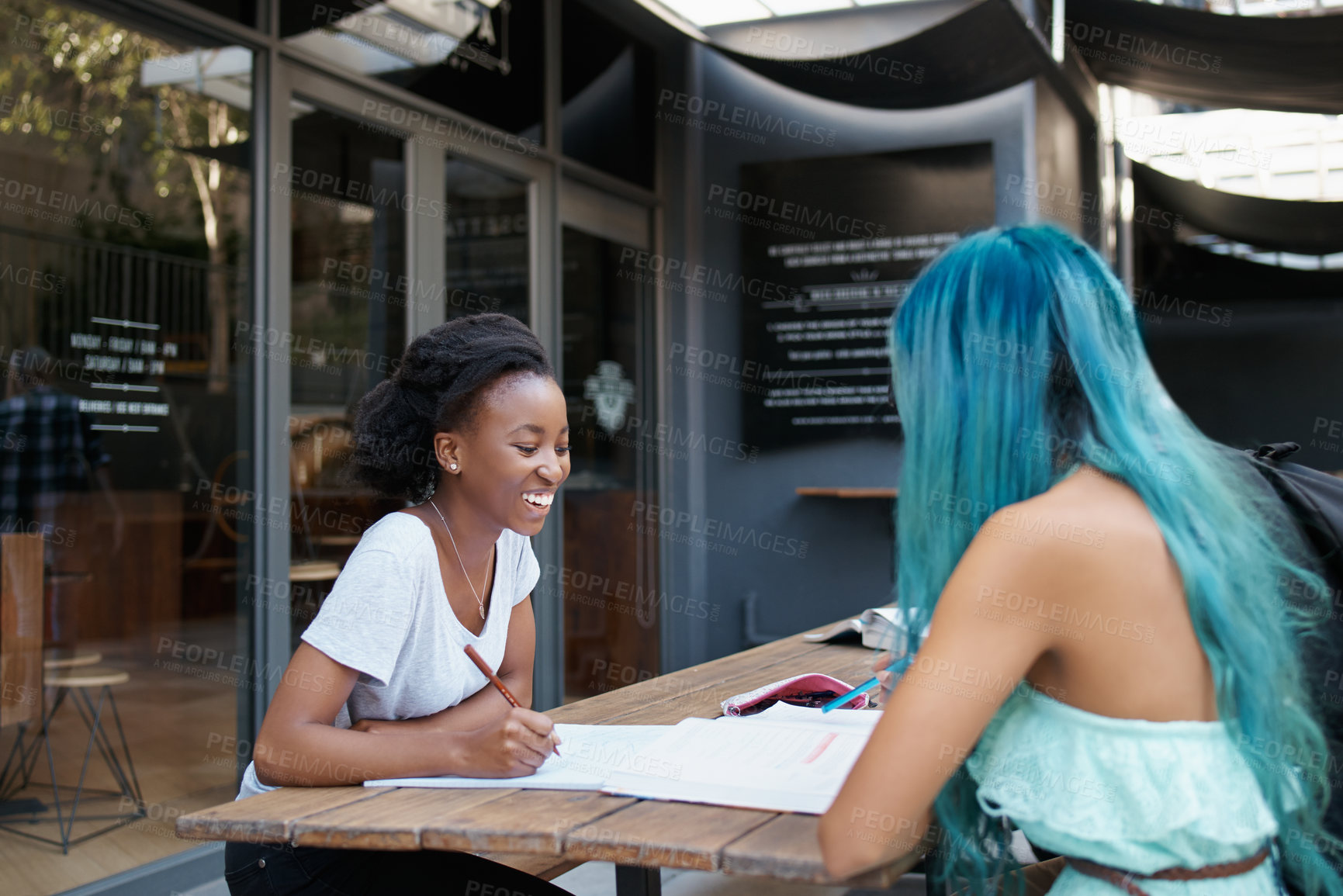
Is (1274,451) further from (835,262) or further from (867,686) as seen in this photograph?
(835,262)

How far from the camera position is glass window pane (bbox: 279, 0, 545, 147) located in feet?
11.9

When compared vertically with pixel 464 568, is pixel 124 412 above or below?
above

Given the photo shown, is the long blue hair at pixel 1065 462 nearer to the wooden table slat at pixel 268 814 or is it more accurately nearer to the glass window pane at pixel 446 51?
the wooden table slat at pixel 268 814

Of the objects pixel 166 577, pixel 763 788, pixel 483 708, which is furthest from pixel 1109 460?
pixel 166 577

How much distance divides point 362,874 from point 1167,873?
0.98 meters

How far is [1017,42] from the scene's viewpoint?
14.3 feet

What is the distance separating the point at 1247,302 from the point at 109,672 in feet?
22.7

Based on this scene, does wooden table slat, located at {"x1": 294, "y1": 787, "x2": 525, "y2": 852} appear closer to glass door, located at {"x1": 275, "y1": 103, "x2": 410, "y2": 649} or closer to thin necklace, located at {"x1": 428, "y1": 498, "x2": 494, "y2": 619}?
thin necklace, located at {"x1": 428, "y1": 498, "x2": 494, "y2": 619}

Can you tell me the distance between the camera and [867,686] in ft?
6.11

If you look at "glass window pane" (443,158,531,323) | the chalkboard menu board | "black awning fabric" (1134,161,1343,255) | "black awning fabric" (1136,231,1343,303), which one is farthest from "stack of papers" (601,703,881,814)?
"black awning fabric" (1136,231,1343,303)

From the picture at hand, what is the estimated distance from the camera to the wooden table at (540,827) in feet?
3.44

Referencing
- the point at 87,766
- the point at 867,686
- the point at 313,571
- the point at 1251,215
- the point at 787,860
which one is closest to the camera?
the point at 787,860

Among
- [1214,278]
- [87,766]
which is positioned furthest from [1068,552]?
[1214,278]

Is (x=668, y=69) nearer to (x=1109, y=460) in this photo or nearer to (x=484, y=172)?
(x=484, y=172)
